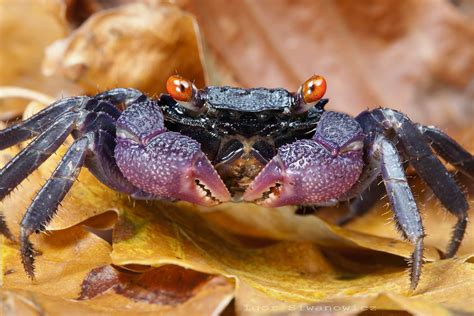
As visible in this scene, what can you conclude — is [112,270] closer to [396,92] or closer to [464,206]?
[464,206]

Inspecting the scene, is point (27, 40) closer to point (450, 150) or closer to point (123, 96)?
point (123, 96)

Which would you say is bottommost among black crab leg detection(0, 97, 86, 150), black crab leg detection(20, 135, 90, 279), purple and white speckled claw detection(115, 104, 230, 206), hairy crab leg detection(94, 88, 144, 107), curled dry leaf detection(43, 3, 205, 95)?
black crab leg detection(20, 135, 90, 279)

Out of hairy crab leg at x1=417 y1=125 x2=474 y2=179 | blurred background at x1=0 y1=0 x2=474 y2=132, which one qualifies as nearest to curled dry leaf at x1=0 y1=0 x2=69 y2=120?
blurred background at x1=0 y1=0 x2=474 y2=132

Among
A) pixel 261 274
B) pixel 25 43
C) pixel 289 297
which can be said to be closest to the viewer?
pixel 289 297

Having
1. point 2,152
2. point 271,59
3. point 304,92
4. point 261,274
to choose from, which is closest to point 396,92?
point 271,59

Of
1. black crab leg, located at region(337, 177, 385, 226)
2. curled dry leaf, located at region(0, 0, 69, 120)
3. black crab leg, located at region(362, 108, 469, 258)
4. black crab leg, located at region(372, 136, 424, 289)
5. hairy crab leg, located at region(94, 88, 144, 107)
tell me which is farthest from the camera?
curled dry leaf, located at region(0, 0, 69, 120)

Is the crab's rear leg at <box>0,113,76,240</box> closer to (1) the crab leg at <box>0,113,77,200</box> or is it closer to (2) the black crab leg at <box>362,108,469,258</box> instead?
(1) the crab leg at <box>0,113,77,200</box>

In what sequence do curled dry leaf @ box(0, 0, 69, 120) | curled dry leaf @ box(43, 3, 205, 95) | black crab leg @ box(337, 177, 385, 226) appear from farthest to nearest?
curled dry leaf @ box(0, 0, 69, 120) → curled dry leaf @ box(43, 3, 205, 95) → black crab leg @ box(337, 177, 385, 226)

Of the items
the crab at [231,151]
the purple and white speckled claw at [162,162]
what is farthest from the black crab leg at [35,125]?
the purple and white speckled claw at [162,162]
